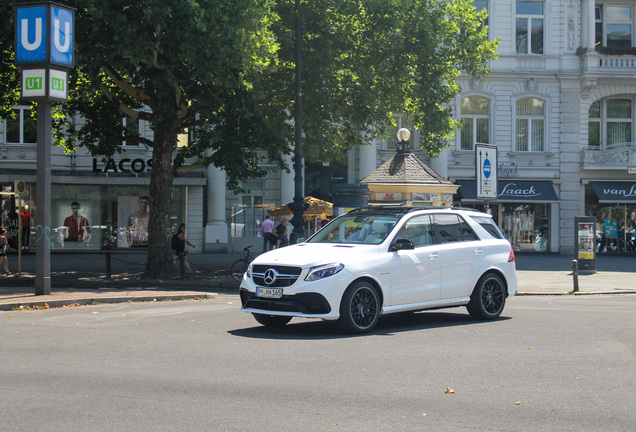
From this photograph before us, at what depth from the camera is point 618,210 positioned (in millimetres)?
37750

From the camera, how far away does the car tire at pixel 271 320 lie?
429 inches

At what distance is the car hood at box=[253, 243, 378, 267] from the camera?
9.93m

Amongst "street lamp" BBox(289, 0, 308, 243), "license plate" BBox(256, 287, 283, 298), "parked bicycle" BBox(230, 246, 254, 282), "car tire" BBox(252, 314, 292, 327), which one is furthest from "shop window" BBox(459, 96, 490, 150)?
"license plate" BBox(256, 287, 283, 298)

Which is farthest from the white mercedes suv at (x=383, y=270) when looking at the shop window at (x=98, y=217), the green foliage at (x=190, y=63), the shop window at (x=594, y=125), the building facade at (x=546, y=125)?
the shop window at (x=594, y=125)

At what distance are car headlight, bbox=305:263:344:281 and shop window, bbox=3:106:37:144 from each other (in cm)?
2637

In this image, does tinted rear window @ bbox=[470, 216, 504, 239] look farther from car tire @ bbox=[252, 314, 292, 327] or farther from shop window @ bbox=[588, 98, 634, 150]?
shop window @ bbox=[588, 98, 634, 150]

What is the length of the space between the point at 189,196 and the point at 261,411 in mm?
29863

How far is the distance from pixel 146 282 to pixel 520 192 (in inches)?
871

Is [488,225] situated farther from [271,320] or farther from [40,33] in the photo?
[40,33]

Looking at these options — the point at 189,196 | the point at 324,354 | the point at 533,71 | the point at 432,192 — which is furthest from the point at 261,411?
the point at 533,71

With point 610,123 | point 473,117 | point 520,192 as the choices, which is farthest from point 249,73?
point 610,123

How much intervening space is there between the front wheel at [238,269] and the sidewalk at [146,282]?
0.86 feet

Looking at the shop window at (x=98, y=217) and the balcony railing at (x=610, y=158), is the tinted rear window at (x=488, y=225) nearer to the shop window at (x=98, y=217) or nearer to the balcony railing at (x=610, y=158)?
the shop window at (x=98, y=217)

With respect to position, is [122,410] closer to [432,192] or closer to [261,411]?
[261,411]
